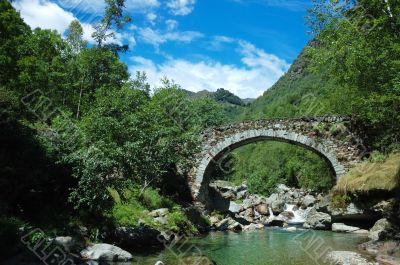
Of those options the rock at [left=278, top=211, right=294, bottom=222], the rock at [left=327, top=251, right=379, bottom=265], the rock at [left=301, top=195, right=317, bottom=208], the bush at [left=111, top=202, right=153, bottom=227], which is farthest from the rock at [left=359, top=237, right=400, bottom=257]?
the rock at [left=301, top=195, right=317, bottom=208]

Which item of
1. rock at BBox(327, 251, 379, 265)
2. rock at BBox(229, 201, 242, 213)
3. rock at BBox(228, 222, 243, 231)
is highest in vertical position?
rock at BBox(327, 251, 379, 265)

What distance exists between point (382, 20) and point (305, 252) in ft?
25.0

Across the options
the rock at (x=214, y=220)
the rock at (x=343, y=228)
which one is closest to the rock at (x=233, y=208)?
the rock at (x=214, y=220)

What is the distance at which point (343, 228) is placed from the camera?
1789 cm

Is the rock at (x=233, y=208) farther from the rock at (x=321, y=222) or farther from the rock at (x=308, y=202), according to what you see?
the rock at (x=308, y=202)

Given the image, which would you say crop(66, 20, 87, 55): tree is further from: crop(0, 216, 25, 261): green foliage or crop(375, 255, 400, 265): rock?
crop(375, 255, 400, 265): rock

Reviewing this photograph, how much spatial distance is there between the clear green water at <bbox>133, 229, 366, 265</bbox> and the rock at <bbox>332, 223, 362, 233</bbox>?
926 millimetres

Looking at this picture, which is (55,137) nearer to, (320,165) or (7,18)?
(7,18)

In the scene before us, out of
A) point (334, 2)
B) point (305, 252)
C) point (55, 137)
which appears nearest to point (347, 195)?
point (305, 252)

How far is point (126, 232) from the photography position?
40.4 ft

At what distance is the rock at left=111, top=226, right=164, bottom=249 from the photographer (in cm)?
1205

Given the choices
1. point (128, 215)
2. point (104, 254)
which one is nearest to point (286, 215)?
point (128, 215)

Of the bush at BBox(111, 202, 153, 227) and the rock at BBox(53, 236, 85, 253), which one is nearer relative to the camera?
the rock at BBox(53, 236, 85, 253)

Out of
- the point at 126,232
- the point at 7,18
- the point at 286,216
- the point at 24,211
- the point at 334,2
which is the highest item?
the point at 7,18
